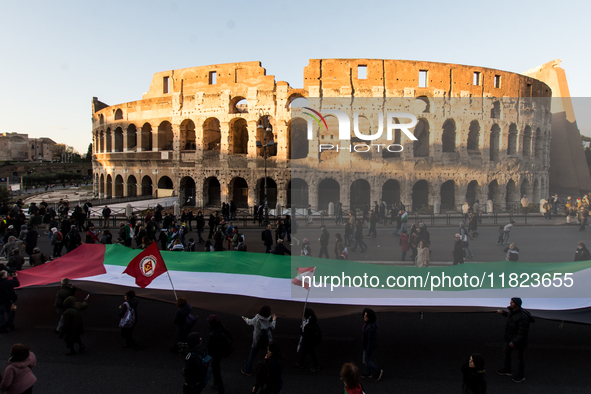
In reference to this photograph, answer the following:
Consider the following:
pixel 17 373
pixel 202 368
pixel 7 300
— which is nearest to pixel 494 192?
pixel 202 368

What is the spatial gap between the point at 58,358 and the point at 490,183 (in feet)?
111

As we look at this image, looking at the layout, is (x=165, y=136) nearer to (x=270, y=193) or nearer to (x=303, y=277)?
(x=270, y=193)

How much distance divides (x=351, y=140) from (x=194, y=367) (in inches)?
1055

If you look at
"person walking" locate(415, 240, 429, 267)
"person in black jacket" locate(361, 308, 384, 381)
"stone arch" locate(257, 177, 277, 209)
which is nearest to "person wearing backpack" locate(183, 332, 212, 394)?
"person in black jacket" locate(361, 308, 384, 381)

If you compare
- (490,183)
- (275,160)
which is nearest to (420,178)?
(490,183)

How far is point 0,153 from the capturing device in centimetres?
9800

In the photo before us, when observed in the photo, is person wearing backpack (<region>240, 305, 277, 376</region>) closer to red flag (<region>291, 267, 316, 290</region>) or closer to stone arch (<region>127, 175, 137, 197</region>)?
red flag (<region>291, 267, 316, 290</region>)

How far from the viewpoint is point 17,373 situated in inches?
181

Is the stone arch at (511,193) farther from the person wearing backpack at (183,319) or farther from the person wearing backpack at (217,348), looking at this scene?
the person wearing backpack at (217,348)

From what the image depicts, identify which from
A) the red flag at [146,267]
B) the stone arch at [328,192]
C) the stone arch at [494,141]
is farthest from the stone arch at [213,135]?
the red flag at [146,267]

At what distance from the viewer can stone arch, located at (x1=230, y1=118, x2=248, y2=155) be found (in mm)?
31077

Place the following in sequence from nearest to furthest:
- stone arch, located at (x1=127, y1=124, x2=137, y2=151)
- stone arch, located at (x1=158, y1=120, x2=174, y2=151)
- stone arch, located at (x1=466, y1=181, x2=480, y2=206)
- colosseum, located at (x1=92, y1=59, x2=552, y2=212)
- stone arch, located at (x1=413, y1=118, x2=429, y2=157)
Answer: colosseum, located at (x1=92, y1=59, x2=552, y2=212) → stone arch, located at (x1=413, y1=118, x2=429, y2=157) → stone arch, located at (x1=466, y1=181, x2=480, y2=206) → stone arch, located at (x1=158, y1=120, x2=174, y2=151) → stone arch, located at (x1=127, y1=124, x2=137, y2=151)

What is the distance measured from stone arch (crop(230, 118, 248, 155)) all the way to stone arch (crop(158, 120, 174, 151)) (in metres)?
6.97

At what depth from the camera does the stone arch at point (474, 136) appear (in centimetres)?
3097
